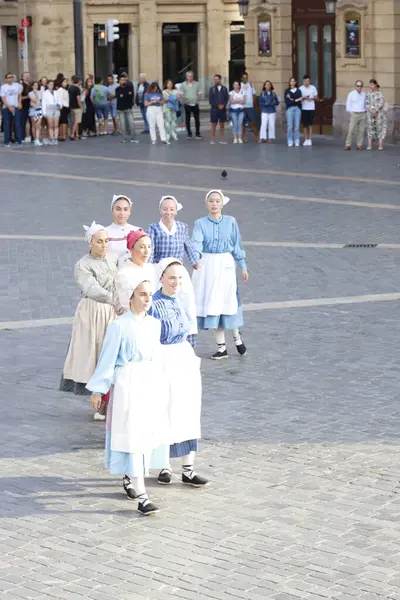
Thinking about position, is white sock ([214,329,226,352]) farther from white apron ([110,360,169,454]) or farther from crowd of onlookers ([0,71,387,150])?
crowd of onlookers ([0,71,387,150])

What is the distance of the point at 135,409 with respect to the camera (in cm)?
918

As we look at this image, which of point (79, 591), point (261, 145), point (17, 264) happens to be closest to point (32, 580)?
point (79, 591)

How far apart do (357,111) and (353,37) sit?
2960mm

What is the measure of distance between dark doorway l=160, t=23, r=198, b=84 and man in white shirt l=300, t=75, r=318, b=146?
23.7 meters

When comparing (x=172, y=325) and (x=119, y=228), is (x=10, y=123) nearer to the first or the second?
(x=119, y=228)

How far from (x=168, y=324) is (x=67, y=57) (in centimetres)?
4762

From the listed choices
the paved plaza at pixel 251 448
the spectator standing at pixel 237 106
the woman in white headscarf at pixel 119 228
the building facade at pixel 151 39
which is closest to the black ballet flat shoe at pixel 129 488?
the paved plaza at pixel 251 448

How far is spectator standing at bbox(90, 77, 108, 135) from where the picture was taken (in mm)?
39812

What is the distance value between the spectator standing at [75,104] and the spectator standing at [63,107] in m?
0.19

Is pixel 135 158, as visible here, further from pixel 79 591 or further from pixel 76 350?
pixel 79 591

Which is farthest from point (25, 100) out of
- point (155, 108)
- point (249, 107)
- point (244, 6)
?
point (244, 6)

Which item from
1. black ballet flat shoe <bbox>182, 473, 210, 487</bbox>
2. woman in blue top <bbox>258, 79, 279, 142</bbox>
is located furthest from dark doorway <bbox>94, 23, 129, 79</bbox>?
black ballet flat shoe <bbox>182, 473, 210, 487</bbox>

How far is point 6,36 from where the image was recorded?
5969 centimetres

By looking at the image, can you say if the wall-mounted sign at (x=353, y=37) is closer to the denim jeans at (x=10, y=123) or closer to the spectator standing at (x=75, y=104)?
the spectator standing at (x=75, y=104)
